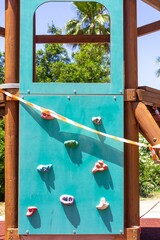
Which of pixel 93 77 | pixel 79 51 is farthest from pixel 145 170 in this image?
pixel 79 51

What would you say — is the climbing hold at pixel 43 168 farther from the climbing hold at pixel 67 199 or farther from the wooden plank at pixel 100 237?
the wooden plank at pixel 100 237

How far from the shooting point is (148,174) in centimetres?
1698

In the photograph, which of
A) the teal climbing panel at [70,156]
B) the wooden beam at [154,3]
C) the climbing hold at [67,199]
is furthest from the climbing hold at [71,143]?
the wooden beam at [154,3]

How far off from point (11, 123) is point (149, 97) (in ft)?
5.30

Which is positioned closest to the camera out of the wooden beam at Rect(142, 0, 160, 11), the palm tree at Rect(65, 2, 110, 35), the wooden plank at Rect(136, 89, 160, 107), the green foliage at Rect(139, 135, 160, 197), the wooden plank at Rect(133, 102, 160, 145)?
the wooden plank at Rect(133, 102, 160, 145)

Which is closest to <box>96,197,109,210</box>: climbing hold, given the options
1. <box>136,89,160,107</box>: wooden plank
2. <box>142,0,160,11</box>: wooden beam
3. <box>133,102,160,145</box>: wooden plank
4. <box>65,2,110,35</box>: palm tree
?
<box>133,102,160,145</box>: wooden plank

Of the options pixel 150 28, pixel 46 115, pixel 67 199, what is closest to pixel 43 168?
pixel 67 199

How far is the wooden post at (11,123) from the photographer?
503cm

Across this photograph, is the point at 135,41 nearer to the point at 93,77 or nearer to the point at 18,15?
the point at 18,15

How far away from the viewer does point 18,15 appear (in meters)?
5.21

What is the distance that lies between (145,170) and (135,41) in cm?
1240

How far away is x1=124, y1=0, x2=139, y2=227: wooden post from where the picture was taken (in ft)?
16.5

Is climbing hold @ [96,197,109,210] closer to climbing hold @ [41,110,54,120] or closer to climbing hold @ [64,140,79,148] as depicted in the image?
climbing hold @ [64,140,79,148]

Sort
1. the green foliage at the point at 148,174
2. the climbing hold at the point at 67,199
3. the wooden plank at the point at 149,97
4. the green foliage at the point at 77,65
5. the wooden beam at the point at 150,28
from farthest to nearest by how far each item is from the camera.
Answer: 1. the green foliage at the point at 77,65
2. the green foliage at the point at 148,174
3. the wooden beam at the point at 150,28
4. the wooden plank at the point at 149,97
5. the climbing hold at the point at 67,199
